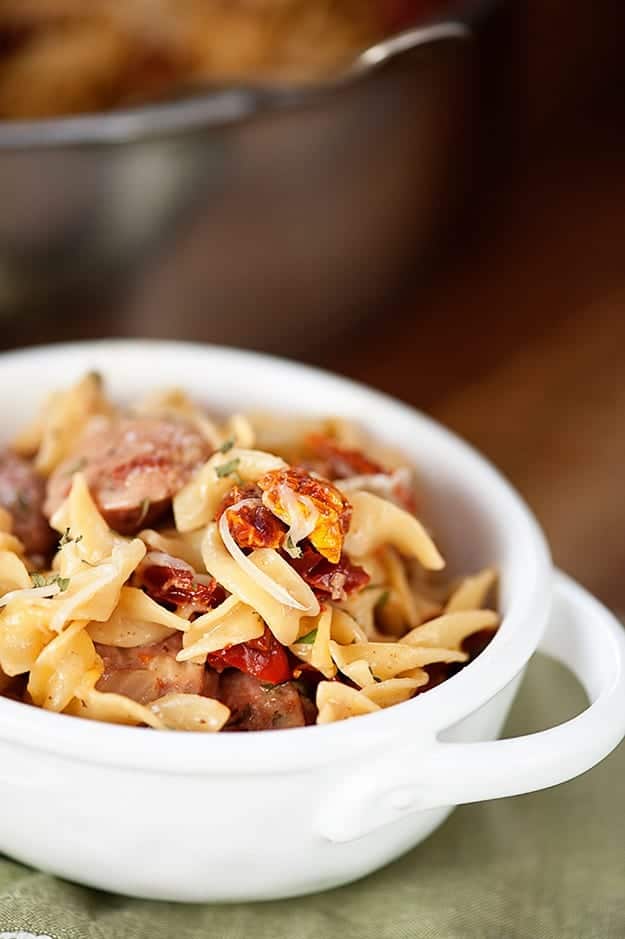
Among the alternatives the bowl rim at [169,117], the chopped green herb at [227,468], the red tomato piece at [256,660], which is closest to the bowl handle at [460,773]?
the red tomato piece at [256,660]

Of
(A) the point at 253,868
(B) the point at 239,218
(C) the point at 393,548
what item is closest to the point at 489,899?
(A) the point at 253,868

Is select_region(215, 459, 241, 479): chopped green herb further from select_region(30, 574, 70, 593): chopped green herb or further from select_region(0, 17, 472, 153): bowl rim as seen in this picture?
select_region(0, 17, 472, 153): bowl rim

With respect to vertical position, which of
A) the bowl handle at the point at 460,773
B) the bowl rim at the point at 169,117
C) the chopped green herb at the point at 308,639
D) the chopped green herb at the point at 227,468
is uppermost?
the bowl rim at the point at 169,117

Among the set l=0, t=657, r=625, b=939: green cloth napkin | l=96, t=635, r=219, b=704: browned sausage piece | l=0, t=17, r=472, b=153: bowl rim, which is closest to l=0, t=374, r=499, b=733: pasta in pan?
l=96, t=635, r=219, b=704: browned sausage piece

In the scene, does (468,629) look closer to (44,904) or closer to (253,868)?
(253,868)

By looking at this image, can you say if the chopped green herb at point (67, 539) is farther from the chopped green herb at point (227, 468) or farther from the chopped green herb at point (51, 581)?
the chopped green herb at point (227, 468)
